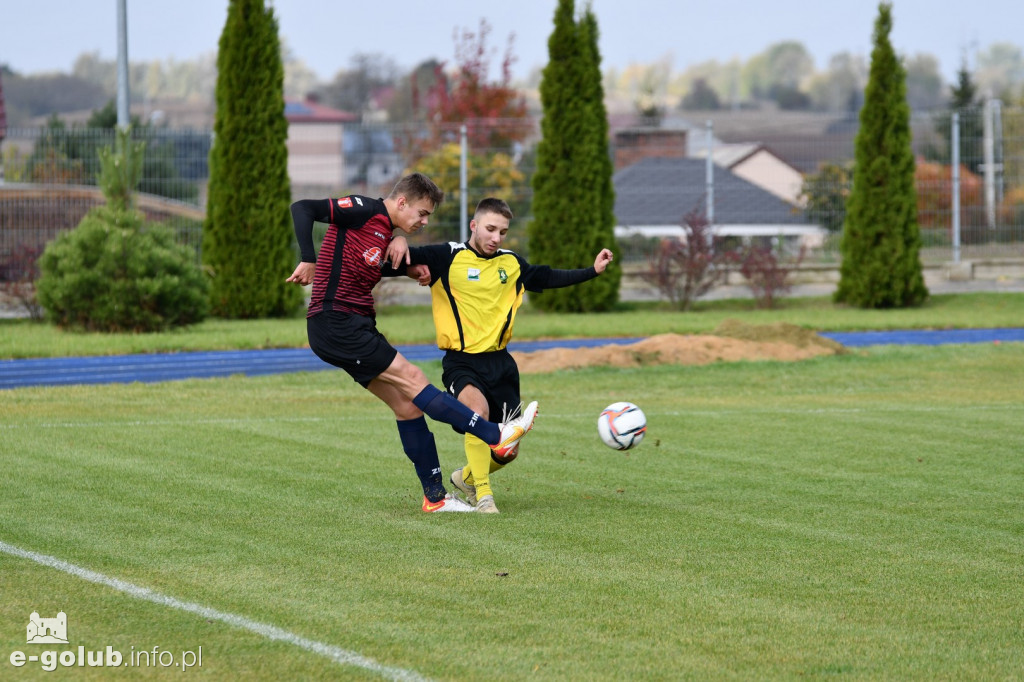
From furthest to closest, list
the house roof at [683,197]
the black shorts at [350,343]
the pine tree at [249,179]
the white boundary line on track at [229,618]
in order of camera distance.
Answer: the house roof at [683,197], the pine tree at [249,179], the black shorts at [350,343], the white boundary line on track at [229,618]

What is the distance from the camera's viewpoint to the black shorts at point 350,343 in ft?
23.1

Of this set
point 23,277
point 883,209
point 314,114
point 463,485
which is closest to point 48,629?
point 463,485

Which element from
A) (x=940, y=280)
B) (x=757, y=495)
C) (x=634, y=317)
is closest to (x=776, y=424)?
(x=757, y=495)

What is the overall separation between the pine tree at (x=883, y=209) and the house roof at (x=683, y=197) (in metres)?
3.17

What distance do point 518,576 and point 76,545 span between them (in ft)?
7.41

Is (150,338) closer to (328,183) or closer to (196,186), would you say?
(196,186)

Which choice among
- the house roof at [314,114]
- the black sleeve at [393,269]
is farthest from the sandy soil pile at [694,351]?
the house roof at [314,114]

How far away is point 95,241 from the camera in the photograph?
19.7 meters

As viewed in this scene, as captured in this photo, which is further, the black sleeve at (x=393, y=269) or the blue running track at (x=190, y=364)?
the blue running track at (x=190, y=364)

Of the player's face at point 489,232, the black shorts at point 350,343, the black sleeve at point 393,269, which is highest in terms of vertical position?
the player's face at point 489,232

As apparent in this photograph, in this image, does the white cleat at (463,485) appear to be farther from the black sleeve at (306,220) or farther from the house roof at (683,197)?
the house roof at (683,197)

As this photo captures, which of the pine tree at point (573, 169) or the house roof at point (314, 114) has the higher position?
the house roof at point (314, 114)

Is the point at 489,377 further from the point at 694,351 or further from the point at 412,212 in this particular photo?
the point at 694,351

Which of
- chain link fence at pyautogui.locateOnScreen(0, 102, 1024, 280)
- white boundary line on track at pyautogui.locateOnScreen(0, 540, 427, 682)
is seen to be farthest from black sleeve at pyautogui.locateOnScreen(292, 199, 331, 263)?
chain link fence at pyautogui.locateOnScreen(0, 102, 1024, 280)
